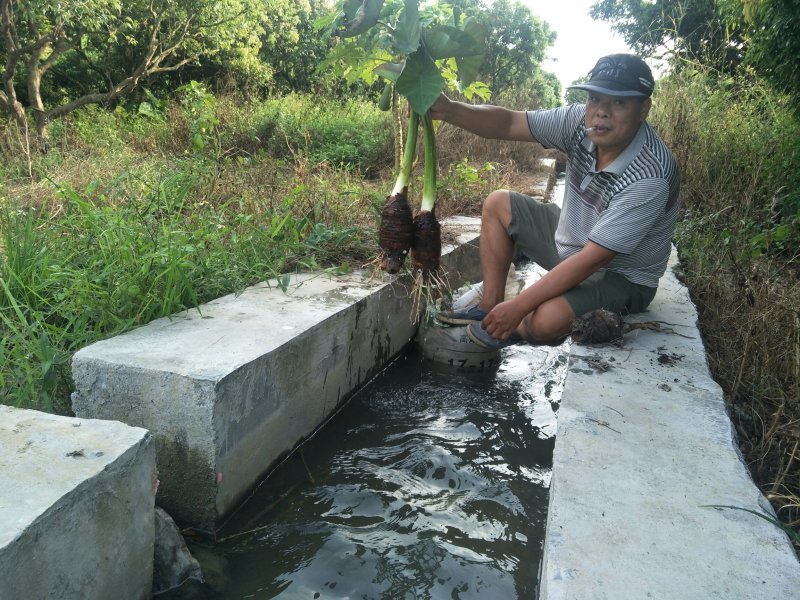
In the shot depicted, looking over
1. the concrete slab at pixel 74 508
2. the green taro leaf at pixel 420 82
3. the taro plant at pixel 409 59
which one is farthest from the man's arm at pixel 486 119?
the concrete slab at pixel 74 508

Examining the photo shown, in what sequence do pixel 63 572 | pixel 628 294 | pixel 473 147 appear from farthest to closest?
1. pixel 473 147
2. pixel 628 294
3. pixel 63 572

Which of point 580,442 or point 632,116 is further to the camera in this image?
point 632,116

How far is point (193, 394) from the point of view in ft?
6.70

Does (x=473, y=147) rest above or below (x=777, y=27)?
below

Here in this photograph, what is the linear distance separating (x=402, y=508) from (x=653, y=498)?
3.15ft

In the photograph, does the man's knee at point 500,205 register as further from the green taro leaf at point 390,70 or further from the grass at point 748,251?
the grass at point 748,251

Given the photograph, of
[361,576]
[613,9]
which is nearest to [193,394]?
[361,576]

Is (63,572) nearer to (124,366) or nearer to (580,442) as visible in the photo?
(124,366)

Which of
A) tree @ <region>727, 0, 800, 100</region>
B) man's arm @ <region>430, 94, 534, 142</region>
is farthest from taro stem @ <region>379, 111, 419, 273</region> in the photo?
tree @ <region>727, 0, 800, 100</region>

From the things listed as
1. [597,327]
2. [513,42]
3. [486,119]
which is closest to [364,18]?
[486,119]

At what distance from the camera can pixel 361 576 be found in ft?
6.60

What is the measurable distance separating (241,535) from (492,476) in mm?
1018

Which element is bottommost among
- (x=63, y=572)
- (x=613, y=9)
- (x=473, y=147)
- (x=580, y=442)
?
(x=63, y=572)

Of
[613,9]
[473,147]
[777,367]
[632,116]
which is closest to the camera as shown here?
[777,367]
